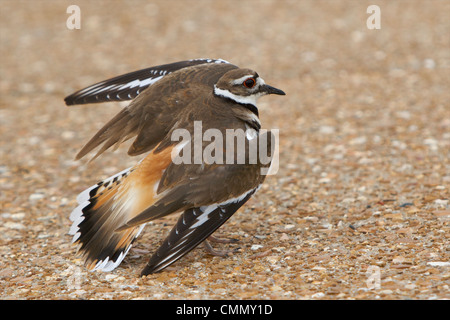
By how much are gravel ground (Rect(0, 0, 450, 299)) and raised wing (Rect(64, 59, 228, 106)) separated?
112 cm

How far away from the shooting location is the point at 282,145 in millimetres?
6922

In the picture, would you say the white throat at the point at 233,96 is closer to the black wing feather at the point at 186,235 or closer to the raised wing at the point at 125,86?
the raised wing at the point at 125,86

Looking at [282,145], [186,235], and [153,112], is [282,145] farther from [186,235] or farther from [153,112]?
[186,235]

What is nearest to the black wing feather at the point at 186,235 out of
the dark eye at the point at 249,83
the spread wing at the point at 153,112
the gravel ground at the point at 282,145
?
the gravel ground at the point at 282,145

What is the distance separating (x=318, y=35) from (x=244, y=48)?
1.24m

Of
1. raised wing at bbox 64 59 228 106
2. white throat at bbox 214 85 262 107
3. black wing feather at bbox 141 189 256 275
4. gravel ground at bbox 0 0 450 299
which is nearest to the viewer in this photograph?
black wing feather at bbox 141 189 256 275

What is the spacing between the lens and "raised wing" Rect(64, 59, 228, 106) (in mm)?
5324

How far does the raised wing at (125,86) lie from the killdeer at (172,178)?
281mm

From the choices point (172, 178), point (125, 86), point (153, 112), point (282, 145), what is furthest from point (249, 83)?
point (282, 145)

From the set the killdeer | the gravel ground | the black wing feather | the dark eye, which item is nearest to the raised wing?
the killdeer

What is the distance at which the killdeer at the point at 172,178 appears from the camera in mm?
4121

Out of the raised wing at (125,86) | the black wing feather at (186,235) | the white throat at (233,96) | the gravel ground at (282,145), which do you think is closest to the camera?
the black wing feather at (186,235)

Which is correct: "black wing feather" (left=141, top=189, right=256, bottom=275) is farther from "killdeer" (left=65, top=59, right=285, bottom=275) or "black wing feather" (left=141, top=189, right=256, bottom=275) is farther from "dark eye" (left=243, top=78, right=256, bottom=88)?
"dark eye" (left=243, top=78, right=256, bottom=88)

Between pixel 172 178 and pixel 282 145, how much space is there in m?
2.85
